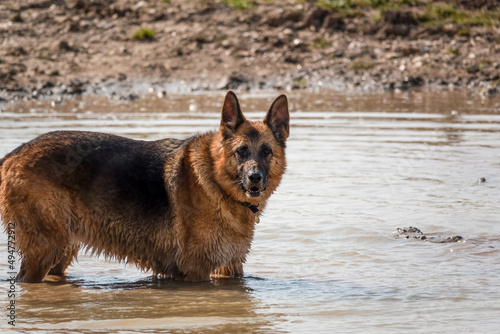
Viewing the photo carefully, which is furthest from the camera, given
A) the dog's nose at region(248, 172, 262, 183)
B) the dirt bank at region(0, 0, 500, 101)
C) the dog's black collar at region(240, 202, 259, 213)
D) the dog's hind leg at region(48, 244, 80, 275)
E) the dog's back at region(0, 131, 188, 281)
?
the dirt bank at region(0, 0, 500, 101)

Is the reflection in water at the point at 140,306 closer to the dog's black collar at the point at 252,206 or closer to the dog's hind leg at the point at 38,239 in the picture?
the dog's hind leg at the point at 38,239

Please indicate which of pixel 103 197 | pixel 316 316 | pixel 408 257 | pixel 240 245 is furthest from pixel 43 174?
pixel 408 257

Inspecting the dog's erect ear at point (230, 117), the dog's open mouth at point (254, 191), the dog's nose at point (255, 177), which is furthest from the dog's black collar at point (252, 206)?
the dog's erect ear at point (230, 117)

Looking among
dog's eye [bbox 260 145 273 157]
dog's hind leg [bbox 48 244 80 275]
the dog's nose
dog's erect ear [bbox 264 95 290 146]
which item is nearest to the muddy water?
dog's hind leg [bbox 48 244 80 275]

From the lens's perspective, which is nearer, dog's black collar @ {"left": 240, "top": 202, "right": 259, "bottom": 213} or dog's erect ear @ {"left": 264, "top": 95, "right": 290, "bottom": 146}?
dog's black collar @ {"left": 240, "top": 202, "right": 259, "bottom": 213}

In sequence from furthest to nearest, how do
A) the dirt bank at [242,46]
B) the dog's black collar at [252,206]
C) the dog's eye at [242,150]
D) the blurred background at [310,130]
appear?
1. the dirt bank at [242,46]
2. the dog's black collar at [252,206]
3. the dog's eye at [242,150]
4. the blurred background at [310,130]

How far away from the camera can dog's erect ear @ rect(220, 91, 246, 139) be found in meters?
6.68

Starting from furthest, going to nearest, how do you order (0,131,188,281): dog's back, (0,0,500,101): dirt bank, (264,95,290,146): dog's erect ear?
(0,0,500,101): dirt bank → (264,95,290,146): dog's erect ear → (0,131,188,281): dog's back

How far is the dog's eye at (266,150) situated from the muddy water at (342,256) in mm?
1183

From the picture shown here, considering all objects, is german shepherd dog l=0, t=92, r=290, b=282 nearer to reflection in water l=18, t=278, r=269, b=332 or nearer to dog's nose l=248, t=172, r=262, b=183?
dog's nose l=248, t=172, r=262, b=183

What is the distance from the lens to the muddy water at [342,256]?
5.89 m

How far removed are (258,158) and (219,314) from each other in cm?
136

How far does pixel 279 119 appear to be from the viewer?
694 cm

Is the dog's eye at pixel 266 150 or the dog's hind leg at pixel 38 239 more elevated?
the dog's eye at pixel 266 150
